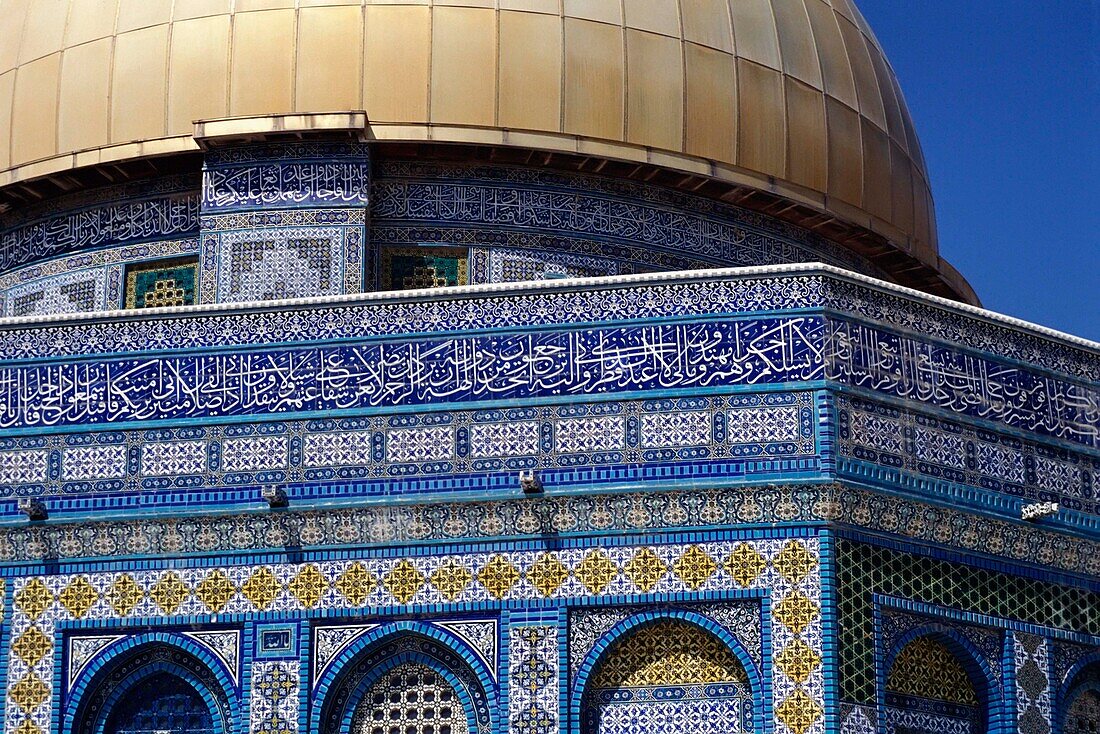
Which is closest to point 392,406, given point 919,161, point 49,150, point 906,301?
point 906,301

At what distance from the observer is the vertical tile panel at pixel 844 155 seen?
13984mm

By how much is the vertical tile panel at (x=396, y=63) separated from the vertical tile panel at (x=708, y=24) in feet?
5.16

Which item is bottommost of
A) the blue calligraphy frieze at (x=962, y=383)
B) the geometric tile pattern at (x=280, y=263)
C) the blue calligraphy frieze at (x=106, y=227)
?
the blue calligraphy frieze at (x=962, y=383)

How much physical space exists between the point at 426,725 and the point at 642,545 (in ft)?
4.37

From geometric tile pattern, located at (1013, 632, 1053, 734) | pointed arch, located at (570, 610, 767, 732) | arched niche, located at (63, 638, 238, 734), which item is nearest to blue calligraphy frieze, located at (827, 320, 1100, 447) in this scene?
geometric tile pattern, located at (1013, 632, 1053, 734)

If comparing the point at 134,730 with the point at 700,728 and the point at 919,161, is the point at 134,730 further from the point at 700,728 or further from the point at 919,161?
the point at 919,161

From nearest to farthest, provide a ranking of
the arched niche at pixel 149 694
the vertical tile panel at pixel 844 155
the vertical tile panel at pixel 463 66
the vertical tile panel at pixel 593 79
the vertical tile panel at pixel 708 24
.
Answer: the arched niche at pixel 149 694 → the vertical tile panel at pixel 463 66 → the vertical tile panel at pixel 593 79 → the vertical tile panel at pixel 708 24 → the vertical tile panel at pixel 844 155

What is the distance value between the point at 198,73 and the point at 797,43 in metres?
3.65

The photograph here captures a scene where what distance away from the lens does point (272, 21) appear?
13328mm

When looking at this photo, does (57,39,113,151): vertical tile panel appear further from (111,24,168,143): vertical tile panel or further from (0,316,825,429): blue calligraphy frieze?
(0,316,825,429): blue calligraphy frieze

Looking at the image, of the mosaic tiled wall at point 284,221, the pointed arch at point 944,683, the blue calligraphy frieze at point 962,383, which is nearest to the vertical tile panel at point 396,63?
the mosaic tiled wall at point 284,221

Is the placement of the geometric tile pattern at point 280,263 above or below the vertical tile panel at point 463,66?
below

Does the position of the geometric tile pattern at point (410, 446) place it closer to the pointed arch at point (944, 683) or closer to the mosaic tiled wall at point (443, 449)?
the mosaic tiled wall at point (443, 449)

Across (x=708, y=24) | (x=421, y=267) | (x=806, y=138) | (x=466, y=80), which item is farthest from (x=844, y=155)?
(x=421, y=267)
